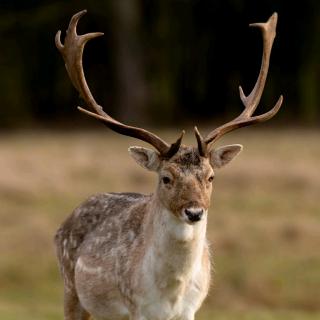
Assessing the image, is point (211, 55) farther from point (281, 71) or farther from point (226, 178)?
point (226, 178)

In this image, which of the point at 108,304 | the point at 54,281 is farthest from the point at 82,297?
the point at 54,281

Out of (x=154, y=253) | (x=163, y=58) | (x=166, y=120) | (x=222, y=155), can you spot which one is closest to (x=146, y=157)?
(x=222, y=155)

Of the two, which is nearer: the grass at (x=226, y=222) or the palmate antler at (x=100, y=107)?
the palmate antler at (x=100, y=107)

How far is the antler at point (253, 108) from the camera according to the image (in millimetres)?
8930

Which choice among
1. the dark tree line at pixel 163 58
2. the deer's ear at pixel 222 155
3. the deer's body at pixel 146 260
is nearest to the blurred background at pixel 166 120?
the dark tree line at pixel 163 58

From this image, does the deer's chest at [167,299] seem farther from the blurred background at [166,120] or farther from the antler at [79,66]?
the blurred background at [166,120]

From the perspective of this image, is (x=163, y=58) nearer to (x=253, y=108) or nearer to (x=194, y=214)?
(x=253, y=108)

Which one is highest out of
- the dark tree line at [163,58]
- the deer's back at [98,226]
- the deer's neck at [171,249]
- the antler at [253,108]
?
the antler at [253,108]

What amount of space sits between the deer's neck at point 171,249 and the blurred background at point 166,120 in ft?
28.1

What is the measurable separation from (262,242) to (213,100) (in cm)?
1396

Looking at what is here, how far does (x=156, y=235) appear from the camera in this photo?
29.2 feet

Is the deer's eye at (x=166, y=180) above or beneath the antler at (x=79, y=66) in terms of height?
beneath

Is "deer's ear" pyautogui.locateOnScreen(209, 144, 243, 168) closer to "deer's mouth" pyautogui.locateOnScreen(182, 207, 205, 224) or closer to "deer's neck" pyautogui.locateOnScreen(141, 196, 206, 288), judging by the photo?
"deer's neck" pyautogui.locateOnScreen(141, 196, 206, 288)

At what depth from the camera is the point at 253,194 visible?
20844 mm
